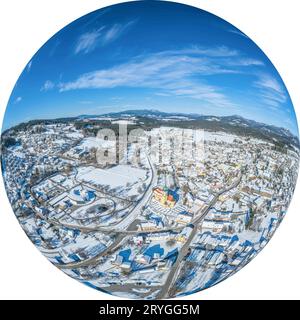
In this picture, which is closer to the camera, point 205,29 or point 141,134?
point 141,134

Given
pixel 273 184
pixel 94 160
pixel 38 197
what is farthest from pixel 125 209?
pixel 273 184

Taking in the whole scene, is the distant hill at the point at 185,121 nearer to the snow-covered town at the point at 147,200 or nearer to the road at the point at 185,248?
the snow-covered town at the point at 147,200

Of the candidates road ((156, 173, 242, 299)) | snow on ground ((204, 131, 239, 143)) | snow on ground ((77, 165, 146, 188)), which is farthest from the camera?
road ((156, 173, 242, 299))

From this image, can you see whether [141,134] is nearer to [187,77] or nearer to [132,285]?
[187,77]

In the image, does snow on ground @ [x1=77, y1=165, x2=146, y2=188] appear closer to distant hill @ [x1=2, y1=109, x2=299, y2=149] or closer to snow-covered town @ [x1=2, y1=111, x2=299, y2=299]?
snow-covered town @ [x1=2, y1=111, x2=299, y2=299]

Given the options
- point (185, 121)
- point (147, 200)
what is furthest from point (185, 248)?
point (185, 121)

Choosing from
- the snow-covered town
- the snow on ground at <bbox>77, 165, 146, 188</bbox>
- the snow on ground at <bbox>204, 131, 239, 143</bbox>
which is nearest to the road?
the snow-covered town

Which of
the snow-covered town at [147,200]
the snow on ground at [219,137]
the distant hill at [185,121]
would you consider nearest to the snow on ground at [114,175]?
the snow-covered town at [147,200]

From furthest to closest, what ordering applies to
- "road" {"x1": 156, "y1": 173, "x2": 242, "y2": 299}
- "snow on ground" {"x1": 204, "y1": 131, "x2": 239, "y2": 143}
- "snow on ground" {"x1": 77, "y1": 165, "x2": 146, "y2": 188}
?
"road" {"x1": 156, "y1": 173, "x2": 242, "y2": 299}, "snow on ground" {"x1": 204, "y1": 131, "x2": 239, "y2": 143}, "snow on ground" {"x1": 77, "y1": 165, "x2": 146, "y2": 188}
